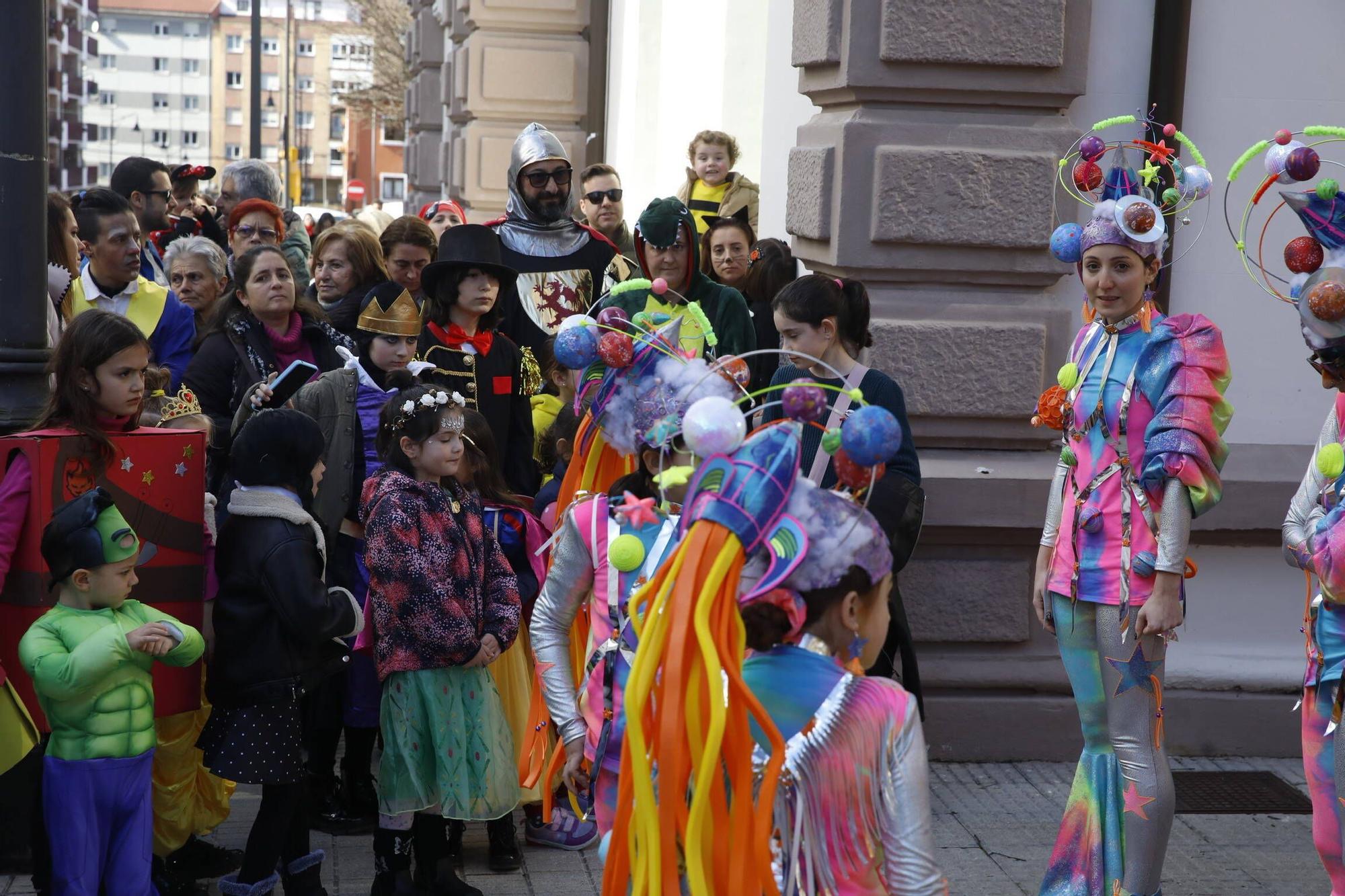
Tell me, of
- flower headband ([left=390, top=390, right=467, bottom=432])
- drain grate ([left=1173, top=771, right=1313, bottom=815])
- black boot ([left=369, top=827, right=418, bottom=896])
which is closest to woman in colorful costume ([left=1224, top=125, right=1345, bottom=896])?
drain grate ([left=1173, top=771, right=1313, bottom=815])

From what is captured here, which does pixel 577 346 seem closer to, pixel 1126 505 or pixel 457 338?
pixel 1126 505

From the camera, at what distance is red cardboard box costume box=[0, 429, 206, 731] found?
162 inches

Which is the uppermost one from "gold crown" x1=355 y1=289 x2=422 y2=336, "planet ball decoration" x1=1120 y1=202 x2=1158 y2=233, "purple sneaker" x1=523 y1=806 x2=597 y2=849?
"planet ball decoration" x1=1120 y1=202 x2=1158 y2=233

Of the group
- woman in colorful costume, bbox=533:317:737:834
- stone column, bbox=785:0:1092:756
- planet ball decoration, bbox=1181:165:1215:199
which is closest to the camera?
woman in colorful costume, bbox=533:317:737:834

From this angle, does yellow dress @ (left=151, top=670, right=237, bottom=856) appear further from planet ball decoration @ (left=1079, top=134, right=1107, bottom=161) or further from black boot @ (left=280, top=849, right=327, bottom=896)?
planet ball decoration @ (left=1079, top=134, right=1107, bottom=161)

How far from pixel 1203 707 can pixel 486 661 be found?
9.43 ft

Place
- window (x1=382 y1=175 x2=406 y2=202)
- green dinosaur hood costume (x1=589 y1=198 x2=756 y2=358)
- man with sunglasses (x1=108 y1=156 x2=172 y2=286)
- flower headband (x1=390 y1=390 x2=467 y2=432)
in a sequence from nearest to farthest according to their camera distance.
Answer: flower headband (x1=390 y1=390 x2=467 y2=432) < green dinosaur hood costume (x1=589 y1=198 x2=756 y2=358) < man with sunglasses (x1=108 y1=156 x2=172 y2=286) < window (x1=382 y1=175 x2=406 y2=202)

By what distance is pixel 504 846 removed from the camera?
485cm

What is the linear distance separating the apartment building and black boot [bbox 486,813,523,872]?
118 meters

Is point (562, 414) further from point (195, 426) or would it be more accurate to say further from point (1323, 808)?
point (1323, 808)

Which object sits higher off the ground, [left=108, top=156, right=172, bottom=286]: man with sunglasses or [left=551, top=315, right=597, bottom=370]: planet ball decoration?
[left=108, top=156, right=172, bottom=286]: man with sunglasses

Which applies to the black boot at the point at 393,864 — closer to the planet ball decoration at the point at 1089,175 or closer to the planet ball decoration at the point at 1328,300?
the planet ball decoration at the point at 1089,175

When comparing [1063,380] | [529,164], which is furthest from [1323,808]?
[529,164]

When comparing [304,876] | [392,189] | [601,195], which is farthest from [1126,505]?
[392,189]
